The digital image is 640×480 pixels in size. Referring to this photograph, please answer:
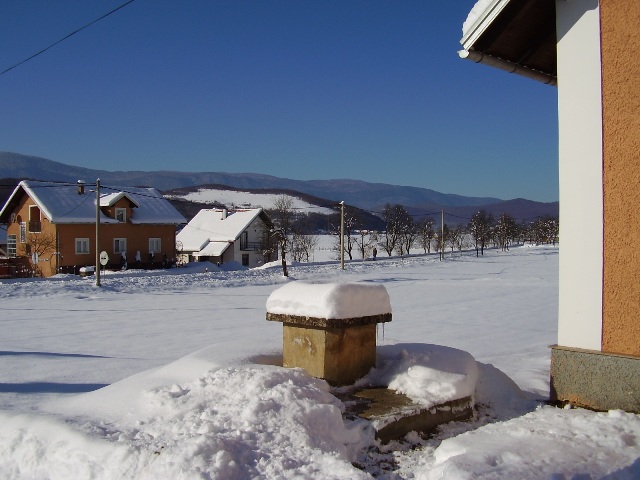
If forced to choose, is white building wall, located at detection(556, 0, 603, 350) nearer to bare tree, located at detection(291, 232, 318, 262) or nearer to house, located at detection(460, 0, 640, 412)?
house, located at detection(460, 0, 640, 412)

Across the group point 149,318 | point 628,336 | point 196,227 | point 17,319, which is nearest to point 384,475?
point 628,336

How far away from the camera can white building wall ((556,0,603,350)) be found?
17.9ft

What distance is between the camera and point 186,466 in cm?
347

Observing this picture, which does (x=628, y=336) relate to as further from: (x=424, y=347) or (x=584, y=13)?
(x=584, y=13)

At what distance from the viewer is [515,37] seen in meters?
6.70

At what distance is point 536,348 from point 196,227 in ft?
167

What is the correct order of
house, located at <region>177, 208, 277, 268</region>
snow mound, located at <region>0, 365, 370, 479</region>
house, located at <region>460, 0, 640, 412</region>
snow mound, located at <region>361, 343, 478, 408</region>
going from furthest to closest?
house, located at <region>177, 208, 277, 268</region> < snow mound, located at <region>361, 343, 478, 408</region> < house, located at <region>460, 0, 640, 412</region> < snow mound, located at <region>0, 365, 370, 479</region>

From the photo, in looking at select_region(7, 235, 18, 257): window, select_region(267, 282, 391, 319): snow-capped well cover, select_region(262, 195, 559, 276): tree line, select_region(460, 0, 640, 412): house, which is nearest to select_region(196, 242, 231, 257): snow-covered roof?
select_region(262, 195, 559, 276): tree line

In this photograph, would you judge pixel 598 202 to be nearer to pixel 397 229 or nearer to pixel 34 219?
pixel 34 219

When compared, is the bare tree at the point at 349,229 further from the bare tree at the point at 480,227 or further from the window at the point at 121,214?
the window at the point at 121,214

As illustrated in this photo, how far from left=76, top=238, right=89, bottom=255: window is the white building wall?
37.7 metres

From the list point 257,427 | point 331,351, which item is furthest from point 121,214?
A: point 257,427

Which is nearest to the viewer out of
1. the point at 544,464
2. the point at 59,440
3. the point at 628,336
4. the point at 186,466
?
the point at 186,466

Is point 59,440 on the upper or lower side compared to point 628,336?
lower
